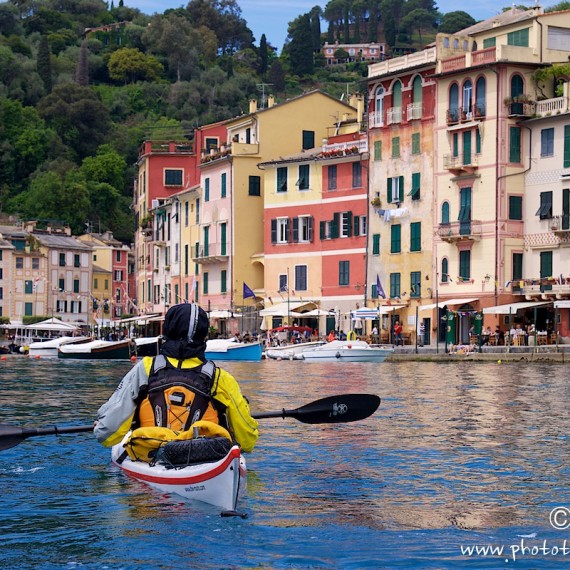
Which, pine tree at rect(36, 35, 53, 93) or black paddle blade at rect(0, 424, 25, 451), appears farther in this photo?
pine tree at rect(36, 35, 53, 93)

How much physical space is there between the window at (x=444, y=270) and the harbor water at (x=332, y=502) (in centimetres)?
3822

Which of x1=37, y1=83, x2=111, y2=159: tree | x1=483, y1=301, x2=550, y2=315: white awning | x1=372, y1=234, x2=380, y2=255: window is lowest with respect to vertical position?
x1=483, y1=301, x2=550, y2=315: white awning

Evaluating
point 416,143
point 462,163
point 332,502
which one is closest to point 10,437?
point 332,502

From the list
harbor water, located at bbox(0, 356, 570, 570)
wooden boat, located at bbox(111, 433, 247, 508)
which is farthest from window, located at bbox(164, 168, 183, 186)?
wooden boat, located at bbox(111, 433, 247, 508)

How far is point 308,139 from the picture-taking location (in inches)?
3147

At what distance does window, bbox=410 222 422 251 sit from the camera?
6662cm

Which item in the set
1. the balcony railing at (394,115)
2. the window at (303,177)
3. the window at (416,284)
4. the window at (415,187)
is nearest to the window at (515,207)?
the window at (415,187)

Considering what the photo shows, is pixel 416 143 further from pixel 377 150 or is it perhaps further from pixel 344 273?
pixel 344 273

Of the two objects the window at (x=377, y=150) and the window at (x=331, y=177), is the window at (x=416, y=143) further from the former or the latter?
the window at (x=331, y=177)

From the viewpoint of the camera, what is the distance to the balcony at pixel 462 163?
206 ft

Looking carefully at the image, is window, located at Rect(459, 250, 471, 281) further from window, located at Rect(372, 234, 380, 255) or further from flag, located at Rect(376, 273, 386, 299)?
window, located at Rect(372, 234, 380, 255)

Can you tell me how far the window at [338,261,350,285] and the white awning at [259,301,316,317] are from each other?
97.8 inches

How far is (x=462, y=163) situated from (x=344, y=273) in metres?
11.1

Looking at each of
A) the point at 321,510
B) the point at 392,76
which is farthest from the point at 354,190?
the point at 321,510
